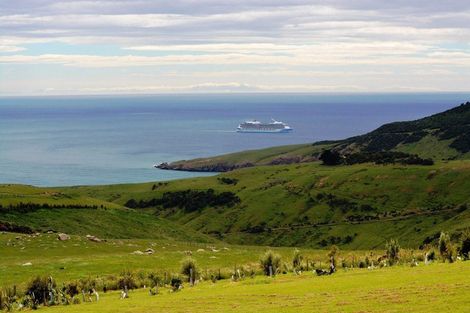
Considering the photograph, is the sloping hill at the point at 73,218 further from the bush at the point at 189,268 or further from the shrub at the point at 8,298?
the shrub at the point at 8,298

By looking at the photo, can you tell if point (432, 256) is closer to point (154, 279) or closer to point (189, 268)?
point (189, 268)

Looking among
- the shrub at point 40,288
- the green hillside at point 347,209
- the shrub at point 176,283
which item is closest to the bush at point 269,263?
the shrub at point 176,283

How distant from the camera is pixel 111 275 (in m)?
61.6

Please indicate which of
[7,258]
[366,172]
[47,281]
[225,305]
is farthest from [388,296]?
[366,172]

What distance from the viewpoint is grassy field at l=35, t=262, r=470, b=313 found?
35.9 m

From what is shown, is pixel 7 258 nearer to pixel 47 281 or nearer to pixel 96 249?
pixel 96 249

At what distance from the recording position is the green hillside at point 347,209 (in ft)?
484

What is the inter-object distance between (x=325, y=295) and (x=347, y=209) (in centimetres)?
12790

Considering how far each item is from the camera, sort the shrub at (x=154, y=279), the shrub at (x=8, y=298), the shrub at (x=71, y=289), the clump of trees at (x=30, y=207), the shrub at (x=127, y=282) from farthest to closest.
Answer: the clump of trees at (x=30, y=207) < the shrub at (x=154, y=279) < the shrub at (x=127, y=282) < the shrub at (x=71, y=289) < the shrub at (x=8, y=298)

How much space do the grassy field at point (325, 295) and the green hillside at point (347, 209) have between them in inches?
3239

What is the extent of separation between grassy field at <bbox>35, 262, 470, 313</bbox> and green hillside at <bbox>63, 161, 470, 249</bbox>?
3239 inches

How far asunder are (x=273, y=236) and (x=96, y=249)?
80370 mm

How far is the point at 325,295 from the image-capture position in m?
42.1

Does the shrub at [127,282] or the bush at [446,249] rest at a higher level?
the bush at [446,249]
